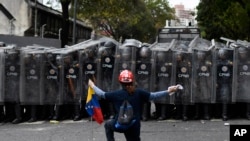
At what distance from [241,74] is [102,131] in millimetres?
3852

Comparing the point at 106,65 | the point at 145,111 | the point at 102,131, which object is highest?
the point at 106,65

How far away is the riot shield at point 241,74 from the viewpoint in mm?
12430

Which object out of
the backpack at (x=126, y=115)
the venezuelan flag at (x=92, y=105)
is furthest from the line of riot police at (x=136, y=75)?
the backpack at (x=126, y=115)

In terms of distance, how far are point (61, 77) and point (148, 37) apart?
66268 millimetres

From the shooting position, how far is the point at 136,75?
12.8 m

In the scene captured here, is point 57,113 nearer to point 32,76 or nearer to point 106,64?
point 32,76

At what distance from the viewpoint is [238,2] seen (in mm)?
28750

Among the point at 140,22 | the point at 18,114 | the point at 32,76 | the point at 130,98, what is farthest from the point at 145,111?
the point at 140,22

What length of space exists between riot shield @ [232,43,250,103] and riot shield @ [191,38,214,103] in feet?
1.95

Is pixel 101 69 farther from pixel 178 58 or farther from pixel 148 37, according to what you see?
pixel 148 37

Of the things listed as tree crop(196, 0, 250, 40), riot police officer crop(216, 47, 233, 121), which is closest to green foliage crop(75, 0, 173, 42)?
tree crop(196, 0, 250, 40)

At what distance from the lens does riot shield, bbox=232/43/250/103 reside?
12430 millimetres

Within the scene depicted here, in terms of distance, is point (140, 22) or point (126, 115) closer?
point (126, 115)

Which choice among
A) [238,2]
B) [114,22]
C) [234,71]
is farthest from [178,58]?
[114,22]
